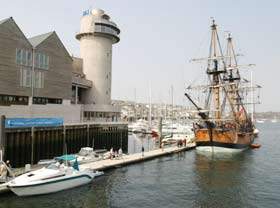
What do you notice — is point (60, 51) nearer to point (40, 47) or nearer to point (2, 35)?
point (40, 47)

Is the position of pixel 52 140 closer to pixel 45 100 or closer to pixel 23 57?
pixel 45 100

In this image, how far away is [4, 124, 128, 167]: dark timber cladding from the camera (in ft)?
124

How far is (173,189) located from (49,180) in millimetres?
11527

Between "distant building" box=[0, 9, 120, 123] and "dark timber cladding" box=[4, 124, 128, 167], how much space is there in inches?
158

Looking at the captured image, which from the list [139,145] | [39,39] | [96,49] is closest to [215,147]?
[139,145]

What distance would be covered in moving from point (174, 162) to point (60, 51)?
2552cm

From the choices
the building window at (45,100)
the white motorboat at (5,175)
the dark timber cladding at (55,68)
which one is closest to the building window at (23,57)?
the dark timber cladding at (55,68)

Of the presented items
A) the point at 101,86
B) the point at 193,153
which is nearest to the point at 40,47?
the point at 101,86

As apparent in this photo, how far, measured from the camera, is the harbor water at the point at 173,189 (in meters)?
27.5

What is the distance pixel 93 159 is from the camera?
1702 inches

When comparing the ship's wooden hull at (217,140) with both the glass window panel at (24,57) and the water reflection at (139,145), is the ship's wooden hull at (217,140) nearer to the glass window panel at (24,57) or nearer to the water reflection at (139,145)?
the water reflection at (139,145)

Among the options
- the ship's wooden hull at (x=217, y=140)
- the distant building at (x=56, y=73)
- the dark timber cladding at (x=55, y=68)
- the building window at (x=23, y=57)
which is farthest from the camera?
the ship's wooden hull at (x=217, y=140)

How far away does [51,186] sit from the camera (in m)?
29.5

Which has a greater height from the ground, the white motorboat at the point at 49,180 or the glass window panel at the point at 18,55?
the glass window panel at the point at 18,55
